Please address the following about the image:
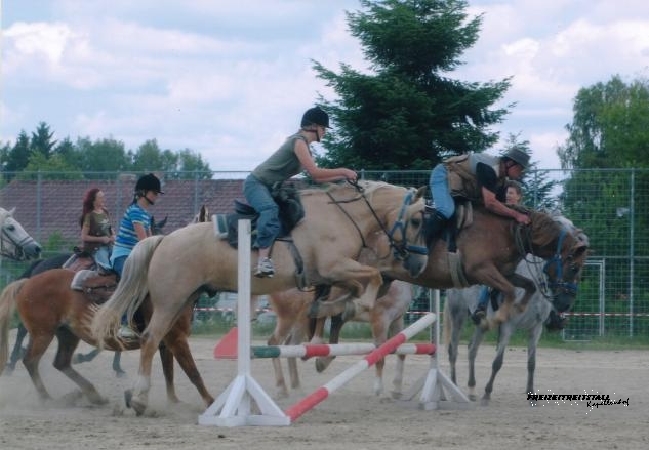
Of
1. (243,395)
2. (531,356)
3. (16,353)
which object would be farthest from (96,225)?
(531,356)

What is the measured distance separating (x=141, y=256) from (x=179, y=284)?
52cm

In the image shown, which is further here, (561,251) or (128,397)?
(561,251)

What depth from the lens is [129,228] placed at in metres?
11.0

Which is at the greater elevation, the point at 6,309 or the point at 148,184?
the point at 148,184

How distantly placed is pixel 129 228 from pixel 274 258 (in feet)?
6.01

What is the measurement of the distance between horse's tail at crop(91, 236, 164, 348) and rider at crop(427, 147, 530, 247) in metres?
2.91

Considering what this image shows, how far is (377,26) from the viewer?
2853cm

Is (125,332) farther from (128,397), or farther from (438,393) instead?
(438,393)

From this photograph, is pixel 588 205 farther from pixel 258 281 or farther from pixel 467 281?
pixel 258 281

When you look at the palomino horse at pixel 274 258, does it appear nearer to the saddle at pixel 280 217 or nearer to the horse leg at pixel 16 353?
the saddle at pixel 280 217

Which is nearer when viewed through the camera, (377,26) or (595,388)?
(595,388)

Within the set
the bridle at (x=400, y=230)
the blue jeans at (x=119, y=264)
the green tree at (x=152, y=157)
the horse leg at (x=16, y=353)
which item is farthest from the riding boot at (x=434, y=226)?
the green tree at (x=152, y=157)

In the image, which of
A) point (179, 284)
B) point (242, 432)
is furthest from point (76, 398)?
point (242, 432)

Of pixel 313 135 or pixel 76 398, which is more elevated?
pixel 313 135
